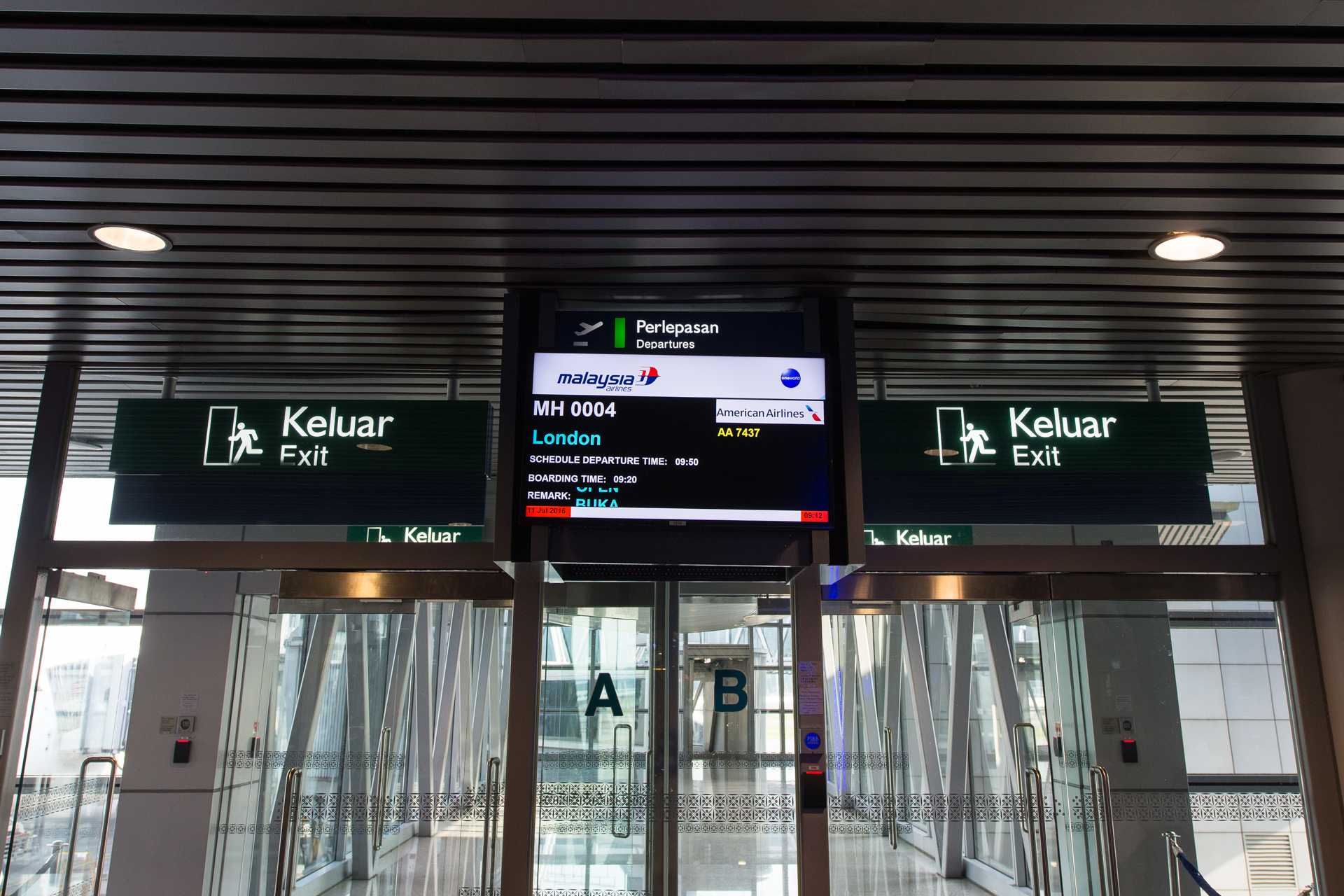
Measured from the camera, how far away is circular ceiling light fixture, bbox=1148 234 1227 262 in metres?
3.75

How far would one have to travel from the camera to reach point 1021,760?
199 inches

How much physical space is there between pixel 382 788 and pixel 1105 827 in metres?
3.79

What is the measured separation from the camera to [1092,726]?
509 centimetres

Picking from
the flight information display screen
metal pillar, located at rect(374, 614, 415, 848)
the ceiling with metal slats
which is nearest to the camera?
the ceiling with metal slats

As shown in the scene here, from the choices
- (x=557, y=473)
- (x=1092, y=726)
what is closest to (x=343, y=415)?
(x=557, y=473)

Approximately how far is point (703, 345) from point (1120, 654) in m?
2.99

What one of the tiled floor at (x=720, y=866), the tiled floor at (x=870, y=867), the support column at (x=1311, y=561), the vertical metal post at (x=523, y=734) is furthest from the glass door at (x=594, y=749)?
the support column at (x=1311, y=561)

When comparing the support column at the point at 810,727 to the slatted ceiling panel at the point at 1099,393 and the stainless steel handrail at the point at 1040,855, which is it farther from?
the slatted ceiling panel at the point at 1099,393

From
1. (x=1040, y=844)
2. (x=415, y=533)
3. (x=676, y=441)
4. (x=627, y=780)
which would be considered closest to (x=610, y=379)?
(x=676, y=441)

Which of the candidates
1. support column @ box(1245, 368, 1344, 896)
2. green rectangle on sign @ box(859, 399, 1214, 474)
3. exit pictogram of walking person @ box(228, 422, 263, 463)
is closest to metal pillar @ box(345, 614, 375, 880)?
exit pictogram of walking person @ box(228, 422, 263, 463)

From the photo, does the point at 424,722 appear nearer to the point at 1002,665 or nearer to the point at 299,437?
the point at 299,437

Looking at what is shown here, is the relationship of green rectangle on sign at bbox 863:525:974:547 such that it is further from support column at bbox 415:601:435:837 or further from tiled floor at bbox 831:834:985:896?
support column at bbox 415:601:435:837

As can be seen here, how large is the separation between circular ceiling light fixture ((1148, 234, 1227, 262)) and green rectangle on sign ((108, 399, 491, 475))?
339 cm

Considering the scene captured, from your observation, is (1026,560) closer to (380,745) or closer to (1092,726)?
(1092,726)
